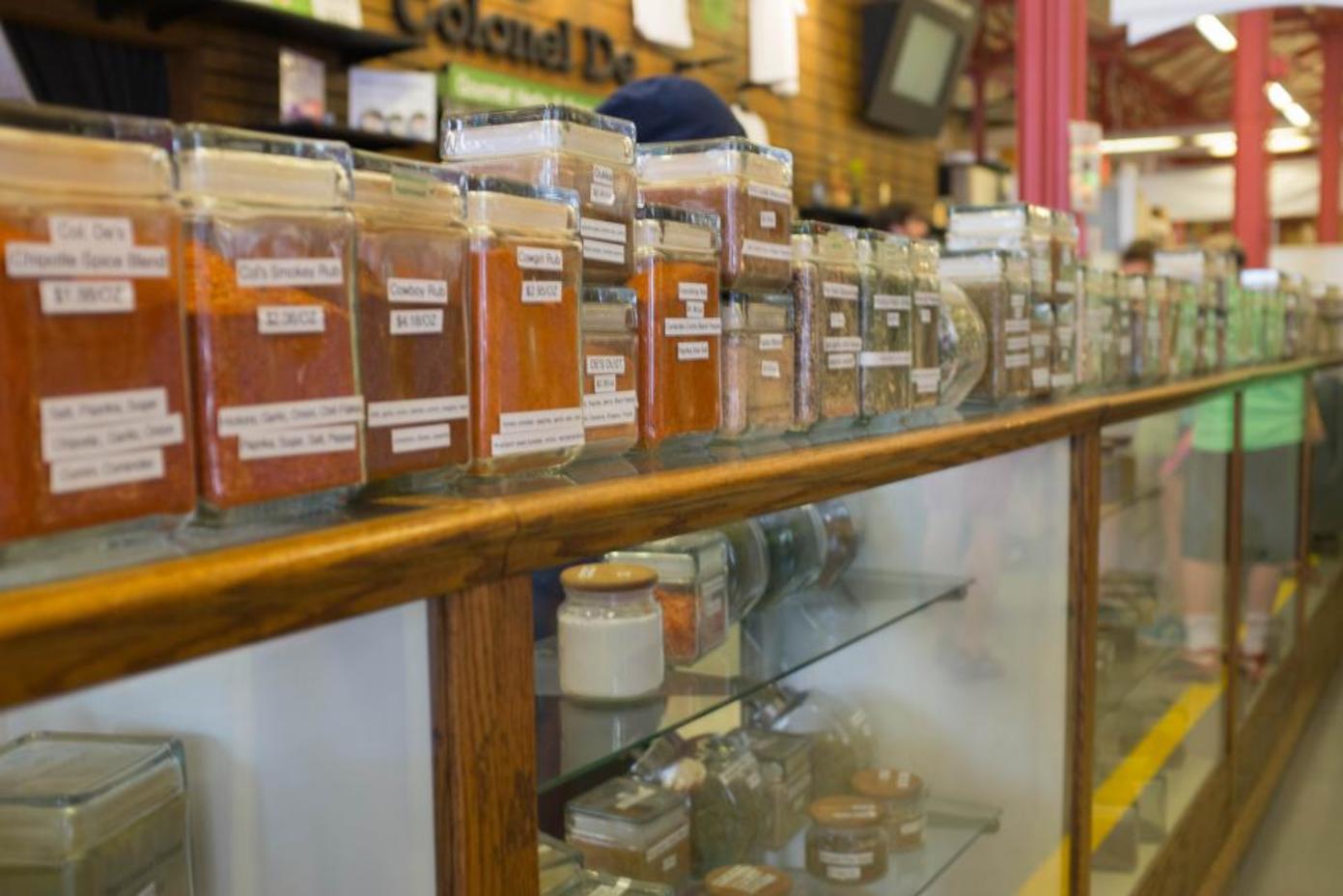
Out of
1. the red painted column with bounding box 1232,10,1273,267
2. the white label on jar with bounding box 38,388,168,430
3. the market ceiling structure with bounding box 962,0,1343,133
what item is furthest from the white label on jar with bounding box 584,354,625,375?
the market ceiling structure with bounding box 962,0,1343,133

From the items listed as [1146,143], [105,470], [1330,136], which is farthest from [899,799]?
[1146,143]

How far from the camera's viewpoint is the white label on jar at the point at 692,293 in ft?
3.83

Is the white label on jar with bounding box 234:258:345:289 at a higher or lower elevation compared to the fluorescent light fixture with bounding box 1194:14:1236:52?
lower

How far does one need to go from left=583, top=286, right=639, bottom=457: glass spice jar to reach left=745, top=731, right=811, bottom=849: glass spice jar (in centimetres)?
80

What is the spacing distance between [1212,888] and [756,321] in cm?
221

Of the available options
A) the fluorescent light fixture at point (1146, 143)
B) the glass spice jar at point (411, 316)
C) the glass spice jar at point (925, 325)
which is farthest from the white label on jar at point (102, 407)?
the fluorescent light fixture at point (1146, 143)

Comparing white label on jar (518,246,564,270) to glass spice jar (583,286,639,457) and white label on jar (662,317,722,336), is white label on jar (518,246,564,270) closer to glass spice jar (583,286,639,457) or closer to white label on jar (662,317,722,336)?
glass spice jar (583,286,639,457)

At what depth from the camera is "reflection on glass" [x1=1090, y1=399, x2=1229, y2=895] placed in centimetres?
A: 236

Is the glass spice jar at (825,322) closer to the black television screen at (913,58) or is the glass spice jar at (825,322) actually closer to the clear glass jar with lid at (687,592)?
the clear glass jar with lid at (687,592)

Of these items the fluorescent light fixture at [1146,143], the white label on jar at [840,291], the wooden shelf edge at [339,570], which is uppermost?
the fluorescent light fixture at [1146,143]

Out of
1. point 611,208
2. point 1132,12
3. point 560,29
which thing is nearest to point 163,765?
point 611,208

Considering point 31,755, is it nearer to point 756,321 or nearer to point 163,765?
point 163,765

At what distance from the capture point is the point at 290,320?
2.45 ft

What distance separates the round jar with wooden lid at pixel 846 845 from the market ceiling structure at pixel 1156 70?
28.8 feet
